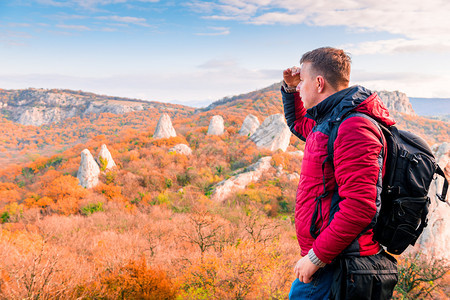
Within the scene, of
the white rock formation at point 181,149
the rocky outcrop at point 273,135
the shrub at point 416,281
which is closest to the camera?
the shrub at point 416,281

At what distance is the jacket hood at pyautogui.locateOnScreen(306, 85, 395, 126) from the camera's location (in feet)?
5.09

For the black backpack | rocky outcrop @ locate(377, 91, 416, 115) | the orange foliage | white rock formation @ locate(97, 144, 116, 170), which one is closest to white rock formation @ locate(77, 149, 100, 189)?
the orange foliage

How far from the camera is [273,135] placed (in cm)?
2855

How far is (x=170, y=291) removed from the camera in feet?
25.4

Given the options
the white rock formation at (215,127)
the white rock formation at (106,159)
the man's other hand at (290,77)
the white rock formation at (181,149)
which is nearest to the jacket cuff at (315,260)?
the man's other hand at (290,77)

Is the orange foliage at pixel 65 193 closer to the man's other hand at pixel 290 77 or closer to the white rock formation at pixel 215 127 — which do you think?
the white rock formation at pixel 215 127

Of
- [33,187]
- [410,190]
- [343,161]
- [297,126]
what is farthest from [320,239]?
[33,187]

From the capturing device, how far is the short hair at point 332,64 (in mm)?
1688

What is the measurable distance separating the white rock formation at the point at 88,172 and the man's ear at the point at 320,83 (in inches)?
836

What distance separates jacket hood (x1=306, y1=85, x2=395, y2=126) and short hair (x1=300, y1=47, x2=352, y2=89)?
0.11m

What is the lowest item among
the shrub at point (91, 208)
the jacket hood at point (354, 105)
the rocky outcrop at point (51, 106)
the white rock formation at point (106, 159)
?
the shrub at point (91, 208)

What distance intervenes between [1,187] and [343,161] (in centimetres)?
2790

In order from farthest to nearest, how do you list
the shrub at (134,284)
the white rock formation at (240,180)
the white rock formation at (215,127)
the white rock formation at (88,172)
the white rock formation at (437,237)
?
the white rock formation at (215,127)
the white rock formation at (88,172)
the white rock formation at (240,180)
the white rock formation at (437,237)
the shrub at (134,284)

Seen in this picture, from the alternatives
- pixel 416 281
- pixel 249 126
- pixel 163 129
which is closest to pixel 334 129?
pixel 416 281
